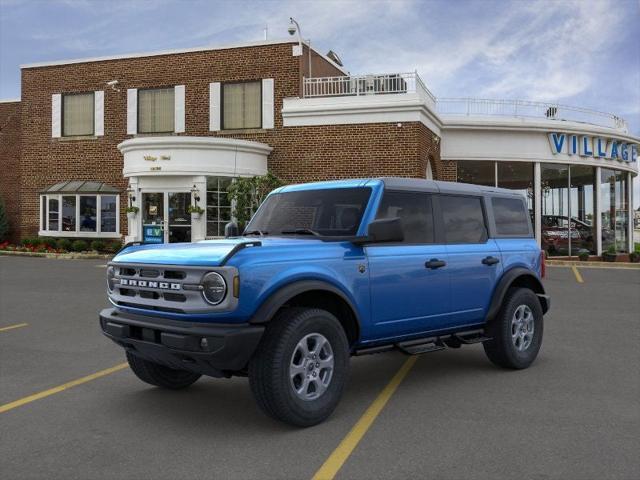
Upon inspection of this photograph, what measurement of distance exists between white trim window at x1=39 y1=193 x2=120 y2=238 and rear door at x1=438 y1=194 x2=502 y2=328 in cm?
1977

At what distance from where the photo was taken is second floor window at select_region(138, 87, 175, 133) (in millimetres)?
23984

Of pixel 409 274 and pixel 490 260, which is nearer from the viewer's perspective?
pixel 409 274

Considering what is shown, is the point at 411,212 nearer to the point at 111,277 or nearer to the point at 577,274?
the point at 111,277

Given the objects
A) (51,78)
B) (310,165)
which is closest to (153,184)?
(310,165)

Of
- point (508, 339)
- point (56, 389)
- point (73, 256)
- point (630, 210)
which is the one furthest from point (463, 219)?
point (630, 210)

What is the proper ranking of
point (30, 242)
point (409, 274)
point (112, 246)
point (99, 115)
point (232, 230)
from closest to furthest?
point (409, 274) < point (232, 230) < point (112, 246) < point (30, 242) < point (99, 115)

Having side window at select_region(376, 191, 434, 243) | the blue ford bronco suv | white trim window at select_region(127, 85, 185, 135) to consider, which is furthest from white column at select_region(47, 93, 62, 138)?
side window at select_region(376, 191, 434, 243)

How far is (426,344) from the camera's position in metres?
5.52

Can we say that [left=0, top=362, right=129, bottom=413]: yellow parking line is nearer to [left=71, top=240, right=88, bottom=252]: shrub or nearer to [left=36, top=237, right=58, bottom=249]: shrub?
[left=71, top=240, right=88, bottom=252]: shrub

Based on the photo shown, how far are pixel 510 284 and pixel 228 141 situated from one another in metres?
15.7

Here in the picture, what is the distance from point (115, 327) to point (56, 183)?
2269 cm

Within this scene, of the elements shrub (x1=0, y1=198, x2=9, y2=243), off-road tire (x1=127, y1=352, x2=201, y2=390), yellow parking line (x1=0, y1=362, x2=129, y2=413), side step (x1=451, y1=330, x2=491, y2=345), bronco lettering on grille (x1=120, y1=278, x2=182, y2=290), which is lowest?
yellow parking line (x1=0, y1=362, x2=129, y2=413)

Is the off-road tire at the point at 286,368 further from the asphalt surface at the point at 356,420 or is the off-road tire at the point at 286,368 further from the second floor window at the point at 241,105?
the second floor window at the point at 241,105

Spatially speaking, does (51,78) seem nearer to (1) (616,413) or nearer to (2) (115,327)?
A: (2) (115,327)
